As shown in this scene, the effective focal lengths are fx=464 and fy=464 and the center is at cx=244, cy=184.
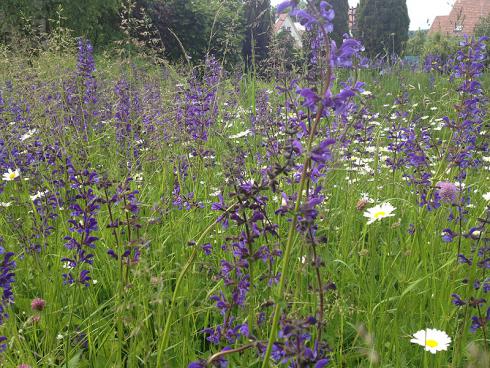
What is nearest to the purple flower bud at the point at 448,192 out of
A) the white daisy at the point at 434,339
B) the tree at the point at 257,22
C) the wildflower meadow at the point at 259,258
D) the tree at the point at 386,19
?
the wildflower meadow at the point at 259,258

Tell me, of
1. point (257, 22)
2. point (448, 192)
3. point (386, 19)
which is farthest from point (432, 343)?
point (386, 19)

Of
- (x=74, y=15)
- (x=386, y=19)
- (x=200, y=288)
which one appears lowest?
(x=200, y=288)

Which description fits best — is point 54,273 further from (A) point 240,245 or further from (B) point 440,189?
(B) point 440,189

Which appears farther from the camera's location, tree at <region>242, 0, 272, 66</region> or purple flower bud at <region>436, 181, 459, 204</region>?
tree at <region>242, 0, 272, 66</region>

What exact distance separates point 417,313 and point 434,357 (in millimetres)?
248

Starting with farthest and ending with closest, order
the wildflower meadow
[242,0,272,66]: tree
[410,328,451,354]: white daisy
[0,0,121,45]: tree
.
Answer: [0,0,121,45]: tree → [242,0,272,66]: tree → [410,328,451,354]: white daisy → the wildflower meadow

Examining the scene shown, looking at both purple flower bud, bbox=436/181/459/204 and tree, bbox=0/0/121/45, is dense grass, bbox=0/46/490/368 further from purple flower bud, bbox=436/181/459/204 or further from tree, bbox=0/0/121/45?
tree, bbox=0/0/121/45

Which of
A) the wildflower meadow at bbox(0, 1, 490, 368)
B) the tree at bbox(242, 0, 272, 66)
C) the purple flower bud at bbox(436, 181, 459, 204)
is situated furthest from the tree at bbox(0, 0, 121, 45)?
the purple flower bud at bbox(436, 181, 459, 204)

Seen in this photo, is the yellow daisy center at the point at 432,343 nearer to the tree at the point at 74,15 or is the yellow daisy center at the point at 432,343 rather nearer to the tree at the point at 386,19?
the tree at the point at 74,15

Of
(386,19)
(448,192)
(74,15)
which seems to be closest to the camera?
(448,192)

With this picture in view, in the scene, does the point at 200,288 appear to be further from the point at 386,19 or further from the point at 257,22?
the point at 386,19

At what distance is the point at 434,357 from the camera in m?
1.84

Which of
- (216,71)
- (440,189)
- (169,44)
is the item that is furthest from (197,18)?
(440,189)

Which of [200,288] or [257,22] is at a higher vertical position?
[257,22]
